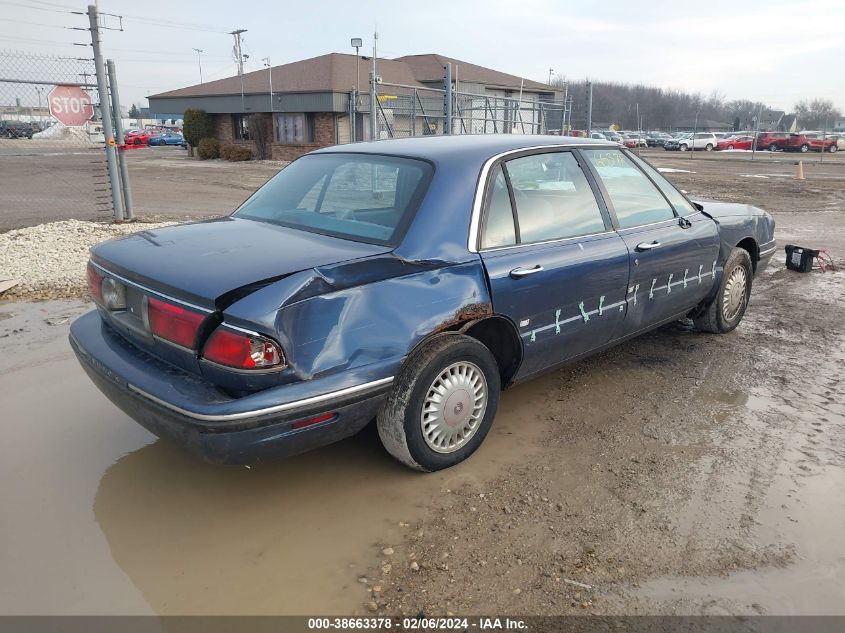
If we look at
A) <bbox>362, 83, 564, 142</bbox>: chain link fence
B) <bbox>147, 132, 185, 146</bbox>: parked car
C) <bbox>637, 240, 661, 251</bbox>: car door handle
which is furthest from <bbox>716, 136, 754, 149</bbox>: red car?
<bbox>637, 240, 661, 251</bbox>: car door handle

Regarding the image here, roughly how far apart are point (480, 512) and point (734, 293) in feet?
11.3

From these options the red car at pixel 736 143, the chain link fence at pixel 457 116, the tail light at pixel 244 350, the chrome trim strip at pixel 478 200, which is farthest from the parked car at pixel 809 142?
the tail light at pixel 244 350

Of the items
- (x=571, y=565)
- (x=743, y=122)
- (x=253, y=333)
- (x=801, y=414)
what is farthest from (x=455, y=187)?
(x=743, y=122)

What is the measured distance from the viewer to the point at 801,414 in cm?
407

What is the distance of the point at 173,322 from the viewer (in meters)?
2.81

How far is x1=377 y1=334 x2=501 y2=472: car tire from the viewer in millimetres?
3065

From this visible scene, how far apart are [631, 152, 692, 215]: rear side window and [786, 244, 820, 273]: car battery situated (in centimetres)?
369

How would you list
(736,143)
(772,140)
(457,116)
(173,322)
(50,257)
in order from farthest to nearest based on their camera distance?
1. (736,143)
2. (772,140)
3. (457,116)
4. (50,257)
5. (173,322)

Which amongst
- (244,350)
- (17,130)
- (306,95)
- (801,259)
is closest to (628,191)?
(244,350)

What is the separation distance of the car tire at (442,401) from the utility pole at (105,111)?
825 cm

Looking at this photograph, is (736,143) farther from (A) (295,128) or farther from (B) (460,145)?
(B) (460,145)

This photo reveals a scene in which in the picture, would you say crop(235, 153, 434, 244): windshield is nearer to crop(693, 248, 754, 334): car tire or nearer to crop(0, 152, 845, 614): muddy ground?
crop(0, 152, 845, 614): muddy ground

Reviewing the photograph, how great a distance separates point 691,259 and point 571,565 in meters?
2.76

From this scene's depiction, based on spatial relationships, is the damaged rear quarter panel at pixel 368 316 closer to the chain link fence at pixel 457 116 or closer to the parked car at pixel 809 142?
the chain link fence at pixel 457 116
